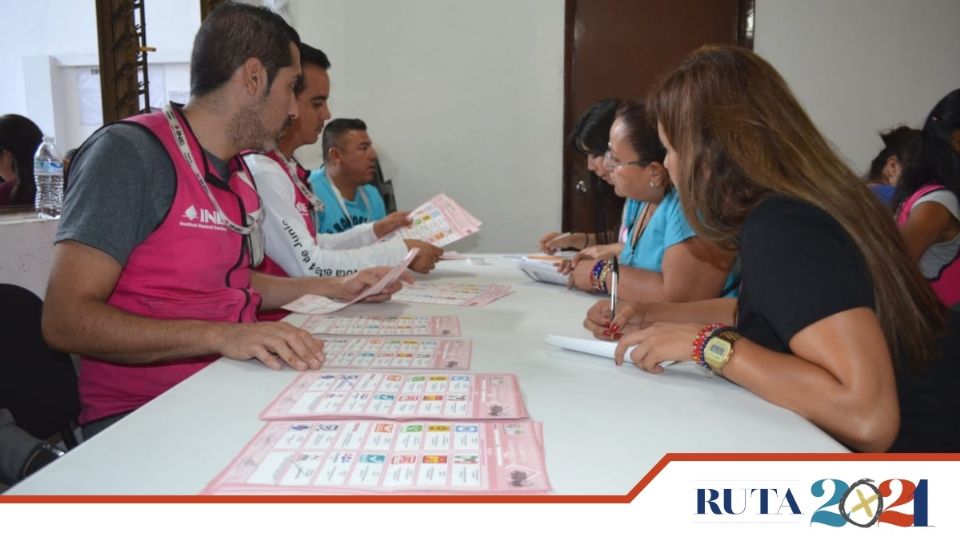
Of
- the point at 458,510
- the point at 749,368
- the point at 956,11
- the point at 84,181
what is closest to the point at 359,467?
the point at 458,510

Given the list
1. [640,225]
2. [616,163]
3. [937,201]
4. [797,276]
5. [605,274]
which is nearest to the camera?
[797,276]

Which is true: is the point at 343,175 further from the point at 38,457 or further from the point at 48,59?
the point at 38,457

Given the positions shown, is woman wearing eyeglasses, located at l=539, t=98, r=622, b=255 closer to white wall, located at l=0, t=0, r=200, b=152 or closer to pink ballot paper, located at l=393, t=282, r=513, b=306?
pink ballot paper, located at l=393, t=282, r=513, b=306

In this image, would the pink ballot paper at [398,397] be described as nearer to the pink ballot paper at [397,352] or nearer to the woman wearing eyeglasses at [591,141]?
the pink ballot paper at [397,352]

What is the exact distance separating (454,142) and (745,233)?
3703mm

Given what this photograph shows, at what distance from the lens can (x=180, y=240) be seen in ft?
4.92

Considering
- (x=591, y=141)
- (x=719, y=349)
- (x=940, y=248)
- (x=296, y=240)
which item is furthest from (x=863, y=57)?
(x=719, y=349)

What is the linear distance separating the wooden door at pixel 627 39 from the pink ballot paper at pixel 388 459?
3699 millimetres

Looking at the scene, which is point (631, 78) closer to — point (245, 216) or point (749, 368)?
point (245, 216)

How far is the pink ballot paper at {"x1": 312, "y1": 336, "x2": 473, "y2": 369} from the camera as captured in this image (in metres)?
1.26

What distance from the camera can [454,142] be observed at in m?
4.62

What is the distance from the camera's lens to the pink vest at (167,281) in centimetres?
148

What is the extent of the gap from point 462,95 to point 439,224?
7.11ft

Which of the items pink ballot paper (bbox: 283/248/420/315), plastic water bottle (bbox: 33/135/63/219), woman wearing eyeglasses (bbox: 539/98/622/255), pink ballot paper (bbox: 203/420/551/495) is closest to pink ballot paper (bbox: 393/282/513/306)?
pink ballot paper (bbox: 283/248/420/315)
